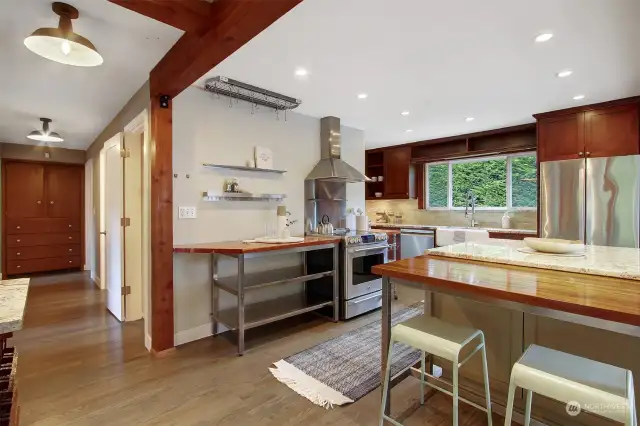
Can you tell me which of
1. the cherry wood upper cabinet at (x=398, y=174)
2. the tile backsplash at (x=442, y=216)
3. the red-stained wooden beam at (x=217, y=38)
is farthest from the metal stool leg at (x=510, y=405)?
the cherry wood upper cabinet at (x=398, y=174)

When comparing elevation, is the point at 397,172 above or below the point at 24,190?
above

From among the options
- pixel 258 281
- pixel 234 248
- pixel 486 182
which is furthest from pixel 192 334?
pixel 486 182

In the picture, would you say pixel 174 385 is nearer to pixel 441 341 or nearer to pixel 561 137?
pixel 441 341

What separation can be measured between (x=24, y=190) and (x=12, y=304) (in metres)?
6.27

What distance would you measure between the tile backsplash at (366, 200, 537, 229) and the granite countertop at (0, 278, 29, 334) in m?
5.64

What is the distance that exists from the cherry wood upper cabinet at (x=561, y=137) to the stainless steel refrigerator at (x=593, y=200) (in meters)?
0.22

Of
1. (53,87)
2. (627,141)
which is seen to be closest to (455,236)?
(627,141)

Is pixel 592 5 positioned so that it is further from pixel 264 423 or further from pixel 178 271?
pixel 178 271

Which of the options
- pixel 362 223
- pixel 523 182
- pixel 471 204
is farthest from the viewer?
pixel 471 204

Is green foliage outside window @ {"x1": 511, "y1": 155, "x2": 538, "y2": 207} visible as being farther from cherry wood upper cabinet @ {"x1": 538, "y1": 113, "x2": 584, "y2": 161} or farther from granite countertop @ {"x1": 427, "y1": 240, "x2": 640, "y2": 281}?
granite countertop @ {"x1": 427, "y1": 240, "x2": 640, "y2": 281}

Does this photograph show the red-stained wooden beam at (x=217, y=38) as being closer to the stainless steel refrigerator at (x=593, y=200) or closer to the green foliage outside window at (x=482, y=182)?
the stainless steel refrigerator at (x=593, y=200)

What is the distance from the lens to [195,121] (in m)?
3.06

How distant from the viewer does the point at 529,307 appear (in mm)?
1244

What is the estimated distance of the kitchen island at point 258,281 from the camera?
2703 millimetres
